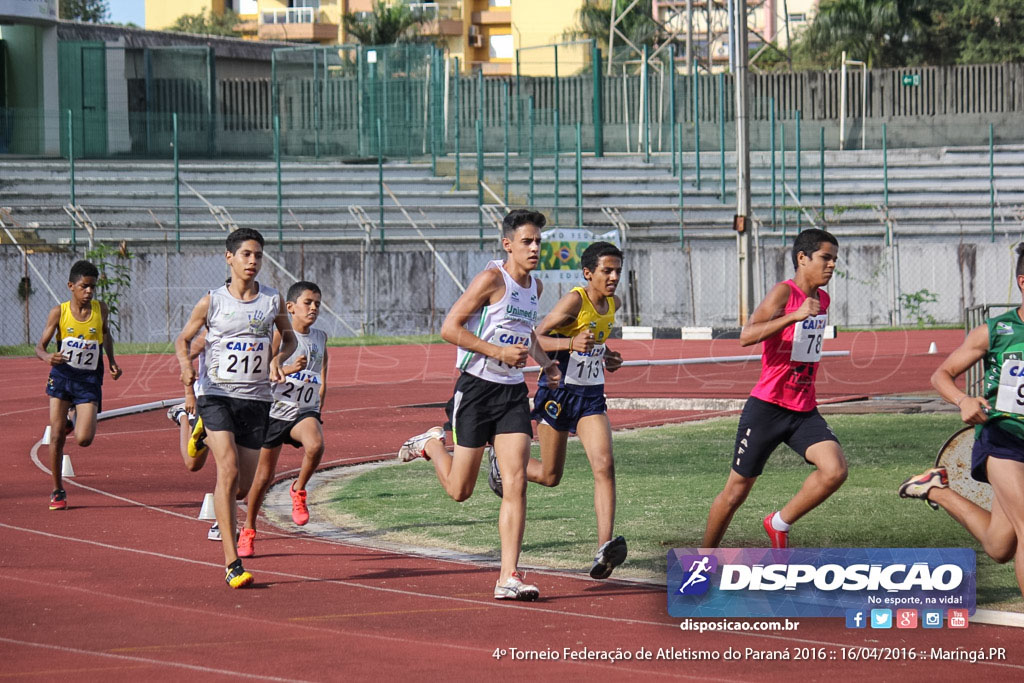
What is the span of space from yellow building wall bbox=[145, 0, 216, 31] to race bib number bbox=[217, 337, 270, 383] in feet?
274

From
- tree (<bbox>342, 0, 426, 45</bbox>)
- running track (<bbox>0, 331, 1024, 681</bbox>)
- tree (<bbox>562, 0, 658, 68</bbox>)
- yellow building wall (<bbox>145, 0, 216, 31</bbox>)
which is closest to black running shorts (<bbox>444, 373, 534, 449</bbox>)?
running track (<bbox>0, 331, 1024, 681</bbox>)

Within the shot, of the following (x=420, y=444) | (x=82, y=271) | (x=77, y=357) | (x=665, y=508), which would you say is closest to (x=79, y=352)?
(x=77, y=357)

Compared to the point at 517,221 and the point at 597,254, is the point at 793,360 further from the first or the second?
the point at 517,221

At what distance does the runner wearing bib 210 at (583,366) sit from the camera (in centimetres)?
877

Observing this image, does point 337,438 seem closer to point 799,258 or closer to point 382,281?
point 799,258

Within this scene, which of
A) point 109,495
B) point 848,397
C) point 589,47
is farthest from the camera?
point 589,47

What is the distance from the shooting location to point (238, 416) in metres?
8.73

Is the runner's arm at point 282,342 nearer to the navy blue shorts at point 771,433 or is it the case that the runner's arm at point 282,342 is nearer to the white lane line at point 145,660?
the white lane line at point 145,660

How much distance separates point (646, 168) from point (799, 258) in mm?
35987

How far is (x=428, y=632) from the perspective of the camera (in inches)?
283

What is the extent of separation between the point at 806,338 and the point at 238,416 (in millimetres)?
3459

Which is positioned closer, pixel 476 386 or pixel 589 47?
pixel 476 386

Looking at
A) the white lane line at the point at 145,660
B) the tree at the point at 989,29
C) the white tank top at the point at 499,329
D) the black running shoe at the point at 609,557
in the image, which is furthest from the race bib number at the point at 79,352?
the tree at the point at 989,29

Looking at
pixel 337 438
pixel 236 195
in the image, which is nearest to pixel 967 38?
pixel 236 195
